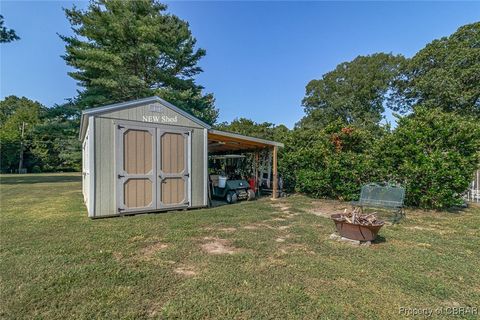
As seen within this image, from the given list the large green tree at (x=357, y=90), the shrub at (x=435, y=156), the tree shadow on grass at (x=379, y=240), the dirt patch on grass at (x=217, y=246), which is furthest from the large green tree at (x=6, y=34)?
the large green tree at (x=357, y=90)

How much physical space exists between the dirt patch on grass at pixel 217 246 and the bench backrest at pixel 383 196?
338 centimetres

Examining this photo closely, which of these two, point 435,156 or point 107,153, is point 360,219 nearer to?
point 435,156

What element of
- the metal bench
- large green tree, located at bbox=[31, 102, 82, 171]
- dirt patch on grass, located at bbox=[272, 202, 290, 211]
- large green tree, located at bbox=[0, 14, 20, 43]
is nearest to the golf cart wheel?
dirt patch on grass, located at bbox=[272, 202, 290, 211]

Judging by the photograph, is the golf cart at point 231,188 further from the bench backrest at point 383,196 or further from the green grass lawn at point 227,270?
the bench backrest at point 383,196

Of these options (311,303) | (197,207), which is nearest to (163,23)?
(197,207)

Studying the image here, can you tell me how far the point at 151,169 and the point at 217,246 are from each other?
3.09m

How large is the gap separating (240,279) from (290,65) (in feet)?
42.2

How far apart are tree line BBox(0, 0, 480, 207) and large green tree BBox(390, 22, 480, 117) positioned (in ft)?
0.21

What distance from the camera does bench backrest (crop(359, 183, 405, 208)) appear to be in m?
5.24

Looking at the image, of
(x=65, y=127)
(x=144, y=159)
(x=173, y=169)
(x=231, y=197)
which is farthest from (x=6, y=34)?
(x=231, y=197)

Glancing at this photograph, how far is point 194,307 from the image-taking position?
7.12ft

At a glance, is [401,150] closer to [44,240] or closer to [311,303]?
[311,303]

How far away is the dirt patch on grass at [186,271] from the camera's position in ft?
9.25

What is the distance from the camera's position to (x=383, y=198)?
219 inches
